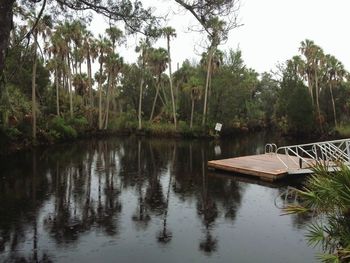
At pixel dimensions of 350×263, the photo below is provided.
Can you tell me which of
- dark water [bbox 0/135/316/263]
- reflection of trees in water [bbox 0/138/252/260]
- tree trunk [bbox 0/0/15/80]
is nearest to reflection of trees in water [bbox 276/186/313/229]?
dark water [bbox 0/135/316/263]

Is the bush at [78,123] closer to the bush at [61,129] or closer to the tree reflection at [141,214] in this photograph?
the bush at [61,129]

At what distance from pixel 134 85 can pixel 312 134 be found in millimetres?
22644

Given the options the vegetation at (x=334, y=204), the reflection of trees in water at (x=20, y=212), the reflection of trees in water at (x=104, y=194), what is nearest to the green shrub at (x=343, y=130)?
the reflection of trees in water at (x=104, y=194)

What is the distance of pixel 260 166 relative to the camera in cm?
1823

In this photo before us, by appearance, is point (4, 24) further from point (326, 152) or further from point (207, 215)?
point (326, 152)

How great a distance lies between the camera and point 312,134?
43688 mm

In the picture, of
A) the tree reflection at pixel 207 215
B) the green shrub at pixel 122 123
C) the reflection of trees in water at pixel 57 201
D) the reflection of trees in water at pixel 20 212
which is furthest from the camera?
the green shrub at pixel 122 123

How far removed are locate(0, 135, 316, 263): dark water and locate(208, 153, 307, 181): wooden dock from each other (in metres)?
0.57

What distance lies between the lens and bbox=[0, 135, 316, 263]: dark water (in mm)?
8633

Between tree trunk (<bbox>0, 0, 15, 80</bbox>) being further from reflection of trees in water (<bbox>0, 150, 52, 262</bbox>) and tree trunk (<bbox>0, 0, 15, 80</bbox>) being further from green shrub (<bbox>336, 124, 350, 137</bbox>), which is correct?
green shrub (<bbox>336, 124, 350, 137</bbox>)

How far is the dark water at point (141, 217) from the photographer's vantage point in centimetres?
863

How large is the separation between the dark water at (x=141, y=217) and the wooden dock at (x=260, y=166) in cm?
57

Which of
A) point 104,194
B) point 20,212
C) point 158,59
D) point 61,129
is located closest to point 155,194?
point 104,194

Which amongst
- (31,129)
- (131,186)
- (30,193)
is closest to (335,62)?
(31,129)
